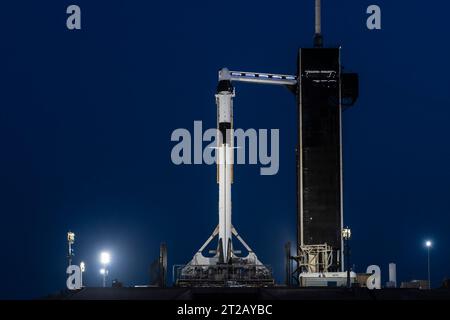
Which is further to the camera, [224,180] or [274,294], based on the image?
[224,180]

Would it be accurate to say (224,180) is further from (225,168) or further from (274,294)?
(274,294)

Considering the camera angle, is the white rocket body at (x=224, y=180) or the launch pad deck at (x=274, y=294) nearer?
the launch pad deck at (x=274, y=294)

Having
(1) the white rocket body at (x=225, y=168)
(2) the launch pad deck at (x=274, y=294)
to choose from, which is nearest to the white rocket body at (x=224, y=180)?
(1) the white rocket body at (x=225, y=168)

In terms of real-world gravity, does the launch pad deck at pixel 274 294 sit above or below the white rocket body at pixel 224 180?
below

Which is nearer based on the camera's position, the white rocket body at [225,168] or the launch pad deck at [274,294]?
the launch pad deck at [274,294]

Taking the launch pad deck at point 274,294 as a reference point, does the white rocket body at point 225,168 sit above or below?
above

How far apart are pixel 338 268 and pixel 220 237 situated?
10.1 m

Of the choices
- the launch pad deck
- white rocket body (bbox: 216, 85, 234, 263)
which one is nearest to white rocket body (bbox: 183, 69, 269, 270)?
white rocket body (bbox: 216, 85, 234, 263)

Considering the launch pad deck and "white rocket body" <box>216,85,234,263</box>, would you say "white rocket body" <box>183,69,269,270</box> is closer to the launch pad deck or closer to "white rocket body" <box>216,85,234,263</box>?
"white rocket body" <box>216,85,234,263</box>

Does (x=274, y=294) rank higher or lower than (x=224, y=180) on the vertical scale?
lower

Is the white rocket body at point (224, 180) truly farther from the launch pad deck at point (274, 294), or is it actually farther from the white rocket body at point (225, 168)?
the launch pad deck at point (274, 294)

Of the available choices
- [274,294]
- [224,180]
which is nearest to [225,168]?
[224,180]
